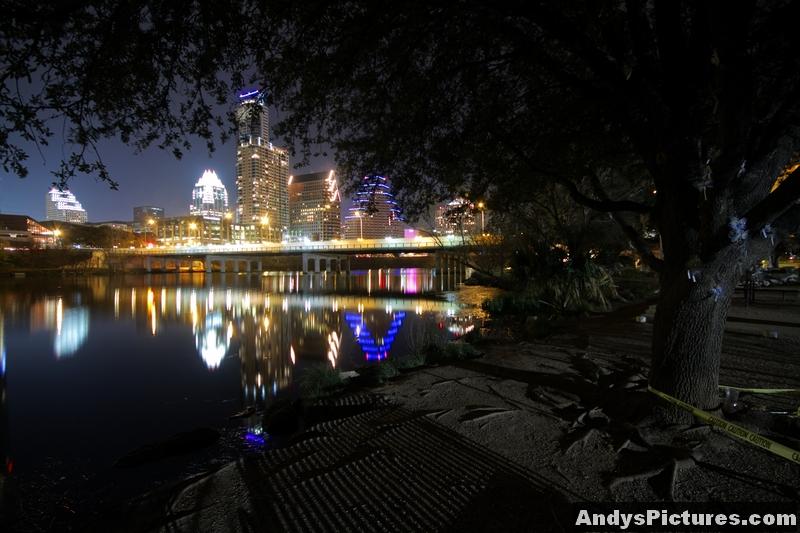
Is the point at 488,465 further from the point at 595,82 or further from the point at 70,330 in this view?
the point at 70,330

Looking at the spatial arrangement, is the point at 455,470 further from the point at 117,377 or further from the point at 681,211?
the point at 117,377

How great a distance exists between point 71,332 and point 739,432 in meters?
27.8

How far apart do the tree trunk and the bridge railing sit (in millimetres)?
41637

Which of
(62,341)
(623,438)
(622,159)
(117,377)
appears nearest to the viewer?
(623,438)

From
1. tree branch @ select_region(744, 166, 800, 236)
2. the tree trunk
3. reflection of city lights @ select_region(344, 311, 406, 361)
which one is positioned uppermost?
tree branch @ select_region(744, 166, 800, 236)

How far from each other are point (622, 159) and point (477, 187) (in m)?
3.61

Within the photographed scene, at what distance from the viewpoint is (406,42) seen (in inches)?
258

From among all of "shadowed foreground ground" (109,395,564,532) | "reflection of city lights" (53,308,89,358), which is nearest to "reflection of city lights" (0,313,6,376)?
"reflection of city lights" (53,308,89,358)

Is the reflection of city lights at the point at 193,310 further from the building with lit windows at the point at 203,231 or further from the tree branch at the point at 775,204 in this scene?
the building with lit windows at the point at 203,231

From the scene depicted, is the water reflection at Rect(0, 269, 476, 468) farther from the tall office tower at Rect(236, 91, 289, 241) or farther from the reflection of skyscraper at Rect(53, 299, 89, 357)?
the tall office tower at Rect(236, 91, 289, 241)

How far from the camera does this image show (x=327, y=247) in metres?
69.6

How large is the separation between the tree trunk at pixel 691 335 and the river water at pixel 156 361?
700 centimetres

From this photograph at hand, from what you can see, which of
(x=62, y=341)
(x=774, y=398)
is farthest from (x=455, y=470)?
(x=62, y=341)

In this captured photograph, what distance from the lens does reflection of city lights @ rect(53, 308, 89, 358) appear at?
1742cm
